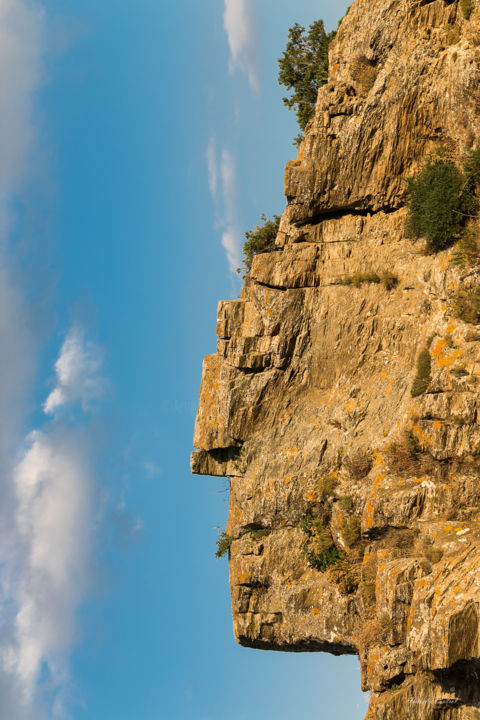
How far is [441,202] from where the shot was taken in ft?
53.6

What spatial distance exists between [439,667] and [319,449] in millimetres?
7452

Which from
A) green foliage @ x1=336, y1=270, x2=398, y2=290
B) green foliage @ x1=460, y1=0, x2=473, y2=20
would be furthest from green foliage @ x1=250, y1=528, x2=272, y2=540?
green foliage @ x1=460, y1=0, x2=473, y2=20

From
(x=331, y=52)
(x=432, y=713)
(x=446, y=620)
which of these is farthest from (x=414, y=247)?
(x=432, y=713)

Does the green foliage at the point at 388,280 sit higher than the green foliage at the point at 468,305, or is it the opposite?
the green foliage at the point at 388,280

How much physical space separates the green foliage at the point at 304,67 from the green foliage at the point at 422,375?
81.4 feet

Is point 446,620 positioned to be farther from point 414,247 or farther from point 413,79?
point 413,79

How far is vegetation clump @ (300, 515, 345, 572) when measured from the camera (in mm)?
16703

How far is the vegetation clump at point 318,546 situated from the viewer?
1670 cm

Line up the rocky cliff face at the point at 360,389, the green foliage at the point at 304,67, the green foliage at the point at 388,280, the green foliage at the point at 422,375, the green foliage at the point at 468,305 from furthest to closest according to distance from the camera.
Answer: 1. the green foliage at the point at 304,67
2. the green foliage at the point at 388,280
3. the green foliage at the point at 422,375
4. the green foliage at the point at 468,305
5. the rocky cliff face at the point at 360,389

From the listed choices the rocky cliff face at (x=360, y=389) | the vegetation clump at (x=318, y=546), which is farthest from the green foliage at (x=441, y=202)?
the vegetation clump at (x=318, y=546)

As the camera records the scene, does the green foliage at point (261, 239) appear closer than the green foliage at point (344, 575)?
No

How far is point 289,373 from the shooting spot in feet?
61.9

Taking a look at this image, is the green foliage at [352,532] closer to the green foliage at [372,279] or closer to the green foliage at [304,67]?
the green foliage at [372,279]

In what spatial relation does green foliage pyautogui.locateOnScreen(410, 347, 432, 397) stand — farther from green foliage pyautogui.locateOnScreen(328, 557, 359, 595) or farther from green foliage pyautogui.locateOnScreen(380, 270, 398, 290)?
green foliage pyautogui.locateOnScreen(328, 557, 359, 595)
